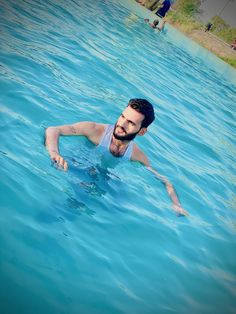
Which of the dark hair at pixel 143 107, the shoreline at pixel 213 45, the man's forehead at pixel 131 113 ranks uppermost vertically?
the shoreline at pixel 213 45

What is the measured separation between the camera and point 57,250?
3.63m

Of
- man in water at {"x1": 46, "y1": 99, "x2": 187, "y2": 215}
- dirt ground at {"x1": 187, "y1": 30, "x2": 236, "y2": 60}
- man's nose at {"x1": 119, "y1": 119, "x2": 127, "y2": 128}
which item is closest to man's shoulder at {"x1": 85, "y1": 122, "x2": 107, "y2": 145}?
man in water at {"x1": 46, "y1": 99, "x2": 187, "y2": 215}

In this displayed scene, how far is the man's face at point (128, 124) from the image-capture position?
4832mm

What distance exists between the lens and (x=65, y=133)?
184 inches

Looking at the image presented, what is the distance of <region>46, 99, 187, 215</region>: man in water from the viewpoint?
468 centimetres

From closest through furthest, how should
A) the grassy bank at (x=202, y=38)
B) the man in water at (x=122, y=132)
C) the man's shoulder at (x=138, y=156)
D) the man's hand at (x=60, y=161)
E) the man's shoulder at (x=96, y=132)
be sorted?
the man's hand at (x=60, y=161)
the man in water at (x=122, y=132)
the man's shoulder at (x=96, y=132)
the man's shoulder at (x=138, y=156)
the grassy bank at (x=202, y=38)

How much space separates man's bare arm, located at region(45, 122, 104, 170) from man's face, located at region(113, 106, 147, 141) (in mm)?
352

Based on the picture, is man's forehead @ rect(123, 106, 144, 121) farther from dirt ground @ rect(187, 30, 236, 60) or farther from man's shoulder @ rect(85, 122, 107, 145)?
dirt ground @ rect(187, 30, 236, 60)

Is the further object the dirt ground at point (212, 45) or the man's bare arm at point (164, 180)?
the dirt ground at point (212, 45)

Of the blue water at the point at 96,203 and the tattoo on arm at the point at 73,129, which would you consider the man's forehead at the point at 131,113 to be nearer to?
the tattoo on arm at the point at 73,129

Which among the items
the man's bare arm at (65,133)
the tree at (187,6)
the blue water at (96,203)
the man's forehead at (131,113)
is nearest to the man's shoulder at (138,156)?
the blue water at (96,203)

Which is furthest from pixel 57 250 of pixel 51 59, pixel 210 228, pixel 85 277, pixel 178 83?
pixel 178 83

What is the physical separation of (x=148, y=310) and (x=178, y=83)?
1112 centimetres

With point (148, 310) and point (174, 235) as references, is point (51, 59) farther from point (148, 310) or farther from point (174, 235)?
point (148, 310)
